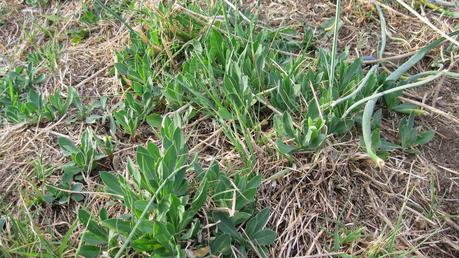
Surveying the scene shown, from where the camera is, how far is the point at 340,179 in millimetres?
1374

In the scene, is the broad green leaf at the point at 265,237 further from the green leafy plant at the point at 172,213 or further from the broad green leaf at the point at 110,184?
the broad green leaf at the point at 110,184

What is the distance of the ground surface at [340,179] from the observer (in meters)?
1.29

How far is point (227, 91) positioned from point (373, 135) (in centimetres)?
45

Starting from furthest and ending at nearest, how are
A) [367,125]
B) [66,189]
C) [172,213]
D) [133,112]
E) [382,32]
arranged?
1. [382,32]
2. [133,112]
3. [66,189]
4. [367,125]
5. [172,213]

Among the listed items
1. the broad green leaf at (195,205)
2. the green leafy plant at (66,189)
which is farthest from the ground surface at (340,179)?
the broad green leaf at (195,205)

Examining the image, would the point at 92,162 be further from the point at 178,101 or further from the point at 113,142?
the point at 178,101

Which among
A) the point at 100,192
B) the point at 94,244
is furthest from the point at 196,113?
the point at 94,244

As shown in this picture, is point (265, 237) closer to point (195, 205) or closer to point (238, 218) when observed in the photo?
point (238, 218)

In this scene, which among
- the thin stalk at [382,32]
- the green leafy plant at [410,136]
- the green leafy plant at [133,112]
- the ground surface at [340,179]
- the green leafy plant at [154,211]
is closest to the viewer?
the green leafy plant at [154,211]

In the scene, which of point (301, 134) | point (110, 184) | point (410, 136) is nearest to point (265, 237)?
point (301, 134)

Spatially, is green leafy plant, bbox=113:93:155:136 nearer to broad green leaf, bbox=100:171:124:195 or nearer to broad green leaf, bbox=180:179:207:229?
broad green leaf, bbox=100:171:124:195

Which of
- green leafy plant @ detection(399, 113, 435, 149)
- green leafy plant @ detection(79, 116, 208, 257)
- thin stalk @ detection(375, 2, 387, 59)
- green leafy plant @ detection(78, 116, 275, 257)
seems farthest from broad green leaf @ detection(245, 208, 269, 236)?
thin stalk @ detection(375, 2, 387, 59)

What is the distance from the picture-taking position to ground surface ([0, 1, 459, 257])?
129 cm

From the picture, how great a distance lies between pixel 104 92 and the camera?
1.74m
